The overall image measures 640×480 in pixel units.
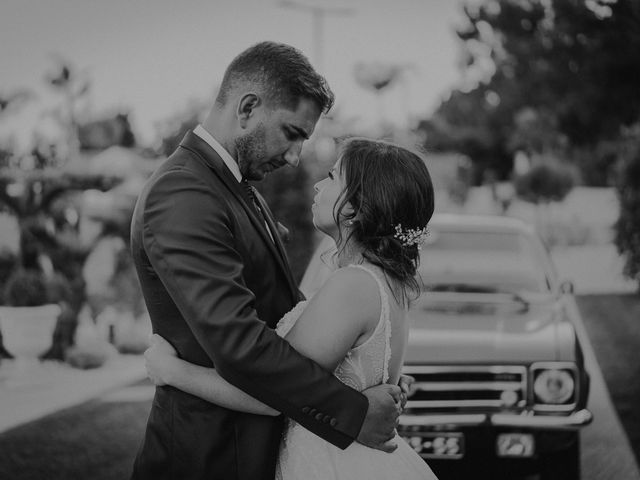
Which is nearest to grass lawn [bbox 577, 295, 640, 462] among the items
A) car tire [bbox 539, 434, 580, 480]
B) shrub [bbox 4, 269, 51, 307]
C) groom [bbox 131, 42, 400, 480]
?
car tire [bbox 539, 434, 580, 480]

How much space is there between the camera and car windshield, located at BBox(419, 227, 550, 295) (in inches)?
215

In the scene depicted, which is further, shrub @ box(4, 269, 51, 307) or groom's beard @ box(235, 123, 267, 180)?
shrub @ box(4, 269, 51, 307)

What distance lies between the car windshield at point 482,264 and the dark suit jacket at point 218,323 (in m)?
3.19

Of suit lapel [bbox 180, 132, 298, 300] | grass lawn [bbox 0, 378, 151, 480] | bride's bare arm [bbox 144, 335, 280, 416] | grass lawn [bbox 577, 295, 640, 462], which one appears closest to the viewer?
bride's bare arm [bbox 144, 335, 280, 416]

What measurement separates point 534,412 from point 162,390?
280 cm

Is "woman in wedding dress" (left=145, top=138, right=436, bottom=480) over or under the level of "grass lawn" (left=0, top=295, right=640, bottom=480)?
over

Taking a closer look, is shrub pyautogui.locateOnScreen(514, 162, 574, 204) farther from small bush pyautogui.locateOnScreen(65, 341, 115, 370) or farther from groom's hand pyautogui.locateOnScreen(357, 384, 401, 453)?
groom's hand pyautogui.locateOnScreen(357, 384, 401, 453)

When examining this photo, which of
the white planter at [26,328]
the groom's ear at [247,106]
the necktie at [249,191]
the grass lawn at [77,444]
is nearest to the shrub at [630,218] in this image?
the grass lawn at [77,444]

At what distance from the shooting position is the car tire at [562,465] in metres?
4.57

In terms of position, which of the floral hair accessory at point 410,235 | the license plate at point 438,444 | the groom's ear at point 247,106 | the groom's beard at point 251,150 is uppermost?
the groom's ear at point 247,106

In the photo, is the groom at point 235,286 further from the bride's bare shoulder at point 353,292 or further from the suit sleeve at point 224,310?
the bride's bare shoulder at point 353,292

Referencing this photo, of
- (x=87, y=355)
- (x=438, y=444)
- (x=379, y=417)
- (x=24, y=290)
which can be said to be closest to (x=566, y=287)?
(x=438, y=444)

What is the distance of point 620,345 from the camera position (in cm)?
1067

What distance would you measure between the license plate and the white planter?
538cm
